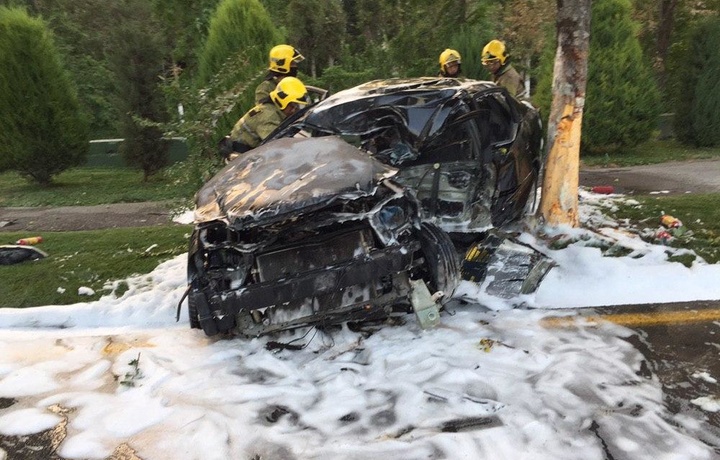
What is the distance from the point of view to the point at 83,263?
5.52 meters

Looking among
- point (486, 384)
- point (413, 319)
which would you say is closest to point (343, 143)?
point (413, 319)

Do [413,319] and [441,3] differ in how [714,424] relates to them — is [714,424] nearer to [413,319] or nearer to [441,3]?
[413,319]

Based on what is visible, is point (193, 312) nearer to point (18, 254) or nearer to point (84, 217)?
Answer: point (18, 254)

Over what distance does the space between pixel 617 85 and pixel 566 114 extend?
6530 mm

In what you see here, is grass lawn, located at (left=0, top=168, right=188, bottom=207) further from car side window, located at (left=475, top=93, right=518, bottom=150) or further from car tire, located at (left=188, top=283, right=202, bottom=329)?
car side window, located at (left=475, top=93, right=518, bottom=150)

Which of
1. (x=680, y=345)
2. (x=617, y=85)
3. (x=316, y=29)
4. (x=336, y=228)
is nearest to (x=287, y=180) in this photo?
(x=336, y=228)

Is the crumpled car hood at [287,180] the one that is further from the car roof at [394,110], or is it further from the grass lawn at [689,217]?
the grass lawn at [689,217]

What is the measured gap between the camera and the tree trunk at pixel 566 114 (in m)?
4.92

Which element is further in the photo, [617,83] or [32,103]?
[32,103]

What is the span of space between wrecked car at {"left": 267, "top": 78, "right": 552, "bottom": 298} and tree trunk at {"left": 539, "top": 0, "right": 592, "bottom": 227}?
38 centimetres

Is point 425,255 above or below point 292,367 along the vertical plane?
above

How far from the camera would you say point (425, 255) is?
148 inches

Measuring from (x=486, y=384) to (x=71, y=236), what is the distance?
18.5 feet

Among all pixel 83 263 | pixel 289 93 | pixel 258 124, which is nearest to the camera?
pixel 289 93
